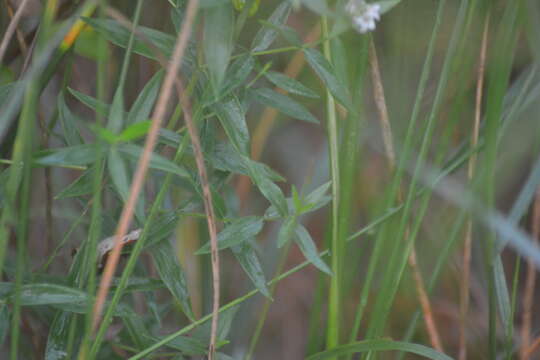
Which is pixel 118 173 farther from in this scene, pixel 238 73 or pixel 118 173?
pixel 238 73

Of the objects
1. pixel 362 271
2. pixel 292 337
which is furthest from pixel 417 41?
pixel 292 337

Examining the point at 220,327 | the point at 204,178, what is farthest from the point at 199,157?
the point at 220,327

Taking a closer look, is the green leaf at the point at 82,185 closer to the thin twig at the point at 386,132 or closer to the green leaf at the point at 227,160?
the green leaf at the point at 227,160

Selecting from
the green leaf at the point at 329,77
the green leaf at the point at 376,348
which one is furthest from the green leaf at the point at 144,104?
the green leaf at the point at 376,348

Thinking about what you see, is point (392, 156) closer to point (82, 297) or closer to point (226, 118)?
point (226, 118)

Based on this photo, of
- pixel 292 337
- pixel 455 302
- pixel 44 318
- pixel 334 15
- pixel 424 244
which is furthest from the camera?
pixel 292 337

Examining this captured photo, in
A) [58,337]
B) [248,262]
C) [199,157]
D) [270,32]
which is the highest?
[270,32]
